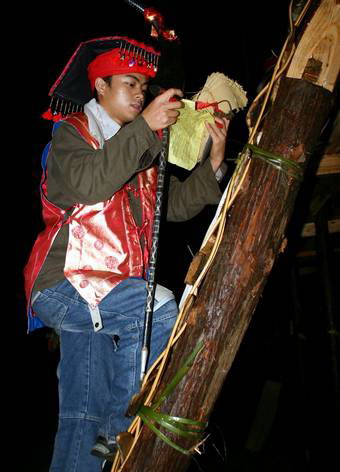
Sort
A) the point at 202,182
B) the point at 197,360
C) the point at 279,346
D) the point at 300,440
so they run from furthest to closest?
1. the point at 279,346
2. the point at 300,440
3. the point at 202,182
4. the point at 197,360

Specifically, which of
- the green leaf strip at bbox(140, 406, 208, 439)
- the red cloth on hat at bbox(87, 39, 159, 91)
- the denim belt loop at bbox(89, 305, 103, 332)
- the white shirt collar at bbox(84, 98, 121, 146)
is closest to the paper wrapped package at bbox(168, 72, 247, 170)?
the white shirt collar at bbox(84, 98, 121, 146)

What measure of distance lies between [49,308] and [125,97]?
128 cm

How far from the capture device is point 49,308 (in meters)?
1.69

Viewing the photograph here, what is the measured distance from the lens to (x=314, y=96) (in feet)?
4.13

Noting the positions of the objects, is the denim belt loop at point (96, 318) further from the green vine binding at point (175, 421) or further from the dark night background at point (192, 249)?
the dark night background at point (192, 249)

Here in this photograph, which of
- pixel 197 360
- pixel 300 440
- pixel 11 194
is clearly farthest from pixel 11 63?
pixel 300 440

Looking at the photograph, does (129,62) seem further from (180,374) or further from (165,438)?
(165,438)

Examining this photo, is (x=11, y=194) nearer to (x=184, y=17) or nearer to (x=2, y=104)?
(x=2, y=104)

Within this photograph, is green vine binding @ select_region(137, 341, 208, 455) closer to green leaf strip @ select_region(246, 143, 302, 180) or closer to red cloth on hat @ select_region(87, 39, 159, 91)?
green leaf strip @ select_region(246, 143, 302, 180)

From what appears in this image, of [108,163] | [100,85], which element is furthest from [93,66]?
[108,163]

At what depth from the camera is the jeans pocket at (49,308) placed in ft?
5.49

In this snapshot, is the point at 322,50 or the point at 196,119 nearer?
the point at 322,50

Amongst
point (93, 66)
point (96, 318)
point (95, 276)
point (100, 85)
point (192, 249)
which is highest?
point (93, 66)

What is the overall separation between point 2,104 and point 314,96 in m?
6.75
